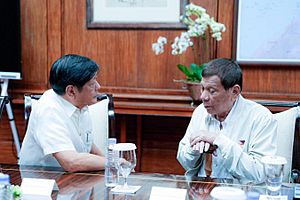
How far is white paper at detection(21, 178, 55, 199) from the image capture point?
1424 millimetres

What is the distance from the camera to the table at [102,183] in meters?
1.51

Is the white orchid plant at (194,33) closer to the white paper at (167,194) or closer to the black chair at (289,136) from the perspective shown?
the black chair at (289,136)

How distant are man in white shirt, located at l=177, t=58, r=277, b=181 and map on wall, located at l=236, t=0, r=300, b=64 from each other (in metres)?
1.17

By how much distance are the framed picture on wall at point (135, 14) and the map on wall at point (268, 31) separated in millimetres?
456

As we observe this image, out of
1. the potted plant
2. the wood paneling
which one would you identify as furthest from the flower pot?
the wood paneling

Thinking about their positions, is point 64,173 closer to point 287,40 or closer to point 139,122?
point 139,122

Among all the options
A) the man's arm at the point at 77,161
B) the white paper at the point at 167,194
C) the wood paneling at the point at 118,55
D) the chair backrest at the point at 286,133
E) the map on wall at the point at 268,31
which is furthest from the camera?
the wood paneling at the point at 118,55

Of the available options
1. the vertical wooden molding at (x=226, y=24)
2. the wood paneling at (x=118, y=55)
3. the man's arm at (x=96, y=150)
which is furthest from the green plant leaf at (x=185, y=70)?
the man's arm at (x=96, y=150)

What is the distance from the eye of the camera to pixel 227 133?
200cm

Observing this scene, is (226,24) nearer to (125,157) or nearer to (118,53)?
(118,53)

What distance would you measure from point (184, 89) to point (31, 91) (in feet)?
4.20

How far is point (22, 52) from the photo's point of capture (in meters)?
3.59

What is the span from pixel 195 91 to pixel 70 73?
1.17 meters

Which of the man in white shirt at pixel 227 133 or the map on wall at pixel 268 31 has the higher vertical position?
the map on wall at pixel 268 31
